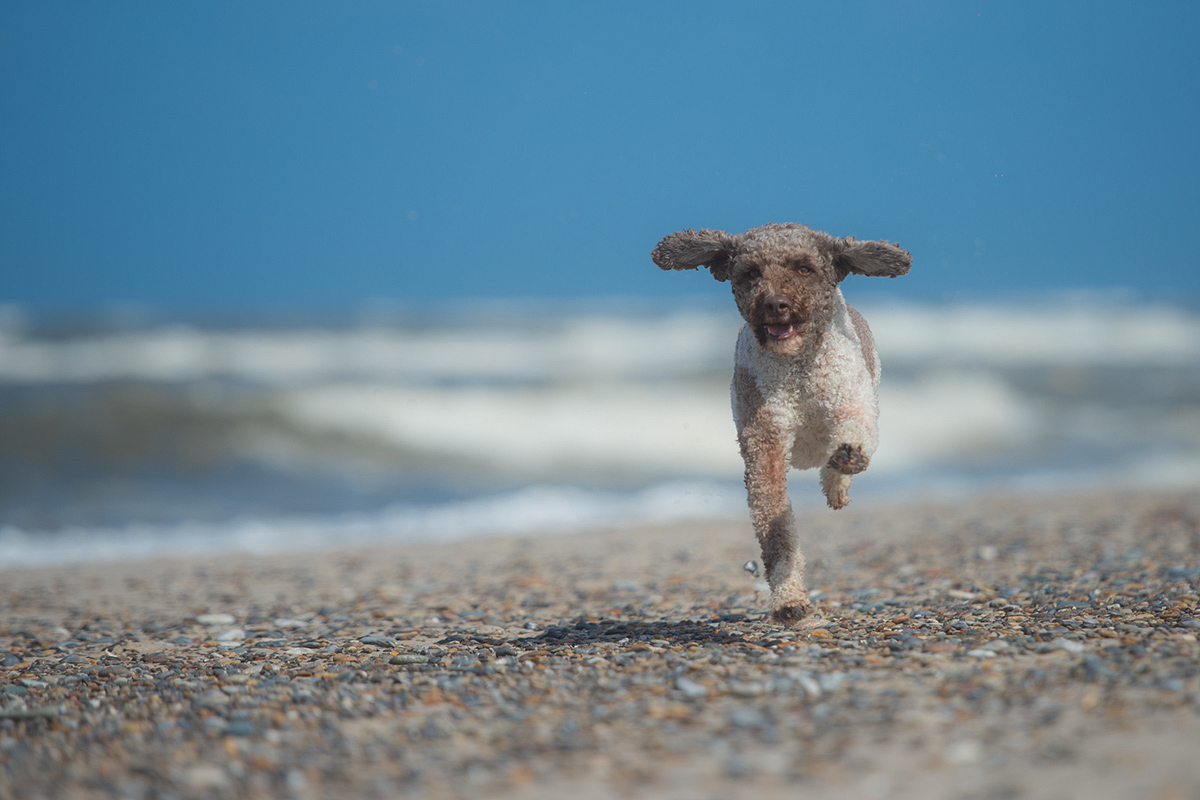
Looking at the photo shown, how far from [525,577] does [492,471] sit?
7.97m

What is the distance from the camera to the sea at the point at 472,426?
1294 cm

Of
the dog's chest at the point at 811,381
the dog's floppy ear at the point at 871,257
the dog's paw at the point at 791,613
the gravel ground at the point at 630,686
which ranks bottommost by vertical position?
the gravel ground at the point at 630,686

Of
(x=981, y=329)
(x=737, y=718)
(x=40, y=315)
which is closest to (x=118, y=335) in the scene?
(x=40, y=315)

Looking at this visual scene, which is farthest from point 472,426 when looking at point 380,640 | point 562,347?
point 380,640

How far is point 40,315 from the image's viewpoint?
109 ft

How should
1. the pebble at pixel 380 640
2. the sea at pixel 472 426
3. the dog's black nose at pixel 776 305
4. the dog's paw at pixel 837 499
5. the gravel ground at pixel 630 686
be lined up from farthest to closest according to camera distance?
the sea at pixel 472 426
the pebble at pixel 380 640
the dog's paw at pixel 837 499
the dog's black nose at pixel 776 305
the gravel ground at pixel 630 686

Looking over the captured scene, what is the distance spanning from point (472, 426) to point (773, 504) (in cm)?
1467

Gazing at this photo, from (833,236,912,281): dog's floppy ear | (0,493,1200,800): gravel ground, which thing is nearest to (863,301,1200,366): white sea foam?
(0,493,1200,800): gravel ground

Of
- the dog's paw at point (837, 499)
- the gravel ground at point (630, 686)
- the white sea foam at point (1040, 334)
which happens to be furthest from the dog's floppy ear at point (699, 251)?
Answer: the white sea foam at point (1040, 334)

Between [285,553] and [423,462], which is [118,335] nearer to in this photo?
[423,462]

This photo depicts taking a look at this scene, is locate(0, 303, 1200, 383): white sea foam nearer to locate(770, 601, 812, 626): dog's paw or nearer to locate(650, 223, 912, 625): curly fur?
locate(650, 223, 912, 625): curly fur

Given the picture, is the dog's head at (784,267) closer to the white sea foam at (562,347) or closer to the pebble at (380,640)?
the pebble at (380,640)

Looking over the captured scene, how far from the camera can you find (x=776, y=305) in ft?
14.1

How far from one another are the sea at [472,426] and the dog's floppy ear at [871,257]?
9.90 feet
